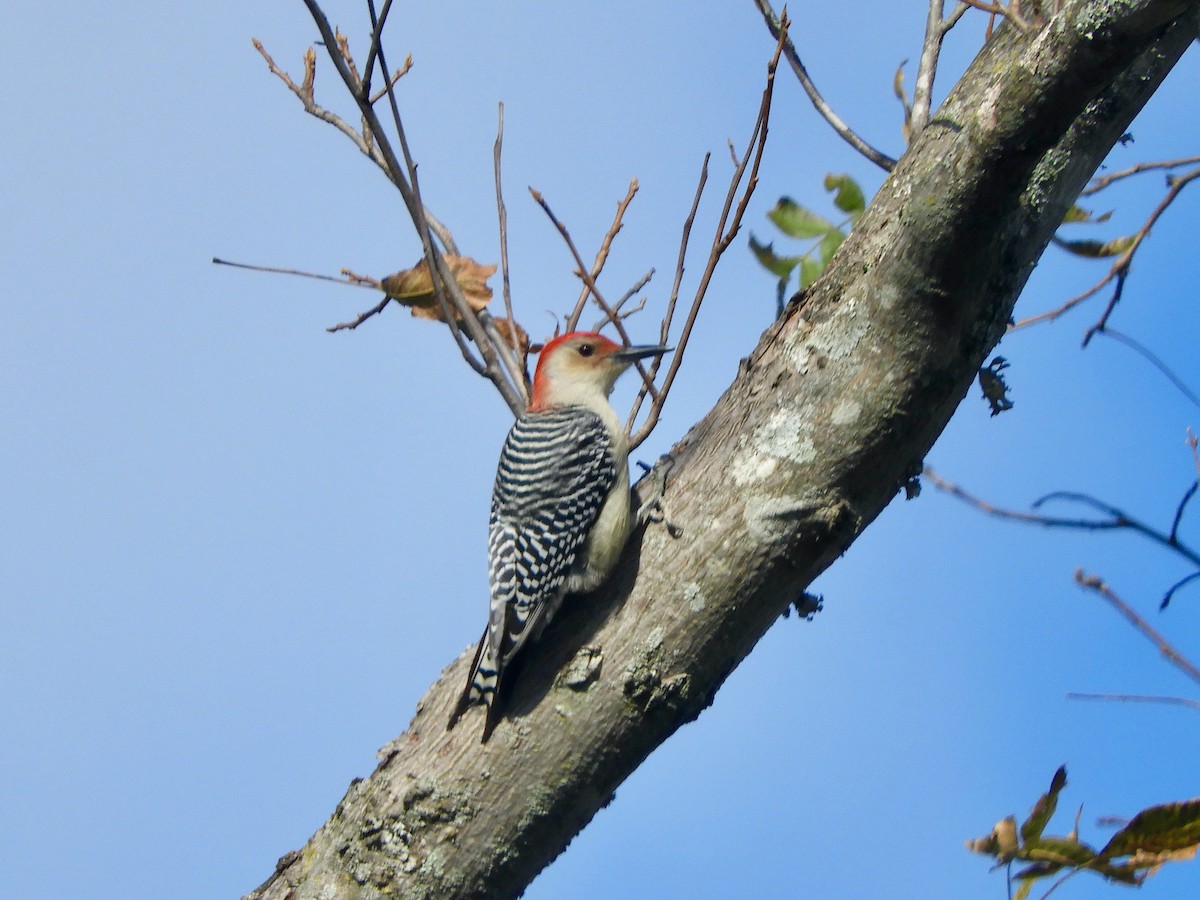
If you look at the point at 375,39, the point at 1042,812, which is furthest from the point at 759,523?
the point at 375,39

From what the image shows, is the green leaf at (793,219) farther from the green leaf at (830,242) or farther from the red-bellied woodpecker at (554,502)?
the red-bellied woodpecker at (554,502)

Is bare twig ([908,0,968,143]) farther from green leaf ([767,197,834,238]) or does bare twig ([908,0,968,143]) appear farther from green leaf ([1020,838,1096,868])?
green leaf ([1020,838,1096,868])

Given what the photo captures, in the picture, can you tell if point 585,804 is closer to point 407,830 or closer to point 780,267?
point 407,830

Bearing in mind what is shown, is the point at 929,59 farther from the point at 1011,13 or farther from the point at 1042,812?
the point at 1042,812

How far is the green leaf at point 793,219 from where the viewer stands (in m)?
3.64

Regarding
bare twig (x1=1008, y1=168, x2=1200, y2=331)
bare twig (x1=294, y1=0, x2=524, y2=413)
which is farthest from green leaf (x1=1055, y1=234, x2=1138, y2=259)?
bare twig (x1=294, y1=0, x2=524, y2=413)

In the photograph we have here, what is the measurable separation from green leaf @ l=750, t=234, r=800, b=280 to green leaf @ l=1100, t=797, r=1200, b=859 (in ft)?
6.74

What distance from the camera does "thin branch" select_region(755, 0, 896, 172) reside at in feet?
11.8

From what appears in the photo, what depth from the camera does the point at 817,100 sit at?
3.82 m

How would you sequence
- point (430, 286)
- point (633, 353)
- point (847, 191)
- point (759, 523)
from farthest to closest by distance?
point (633, 353) → point (430, 286) → point (847, 191) → point (759, 523)

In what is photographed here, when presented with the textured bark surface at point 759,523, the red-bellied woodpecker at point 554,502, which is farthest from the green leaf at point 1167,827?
the red-bellied woodpecker at point 554,502

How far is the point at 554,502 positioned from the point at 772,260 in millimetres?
1190

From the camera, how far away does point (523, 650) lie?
3.12 m

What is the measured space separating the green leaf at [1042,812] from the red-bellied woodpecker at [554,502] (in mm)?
1293
